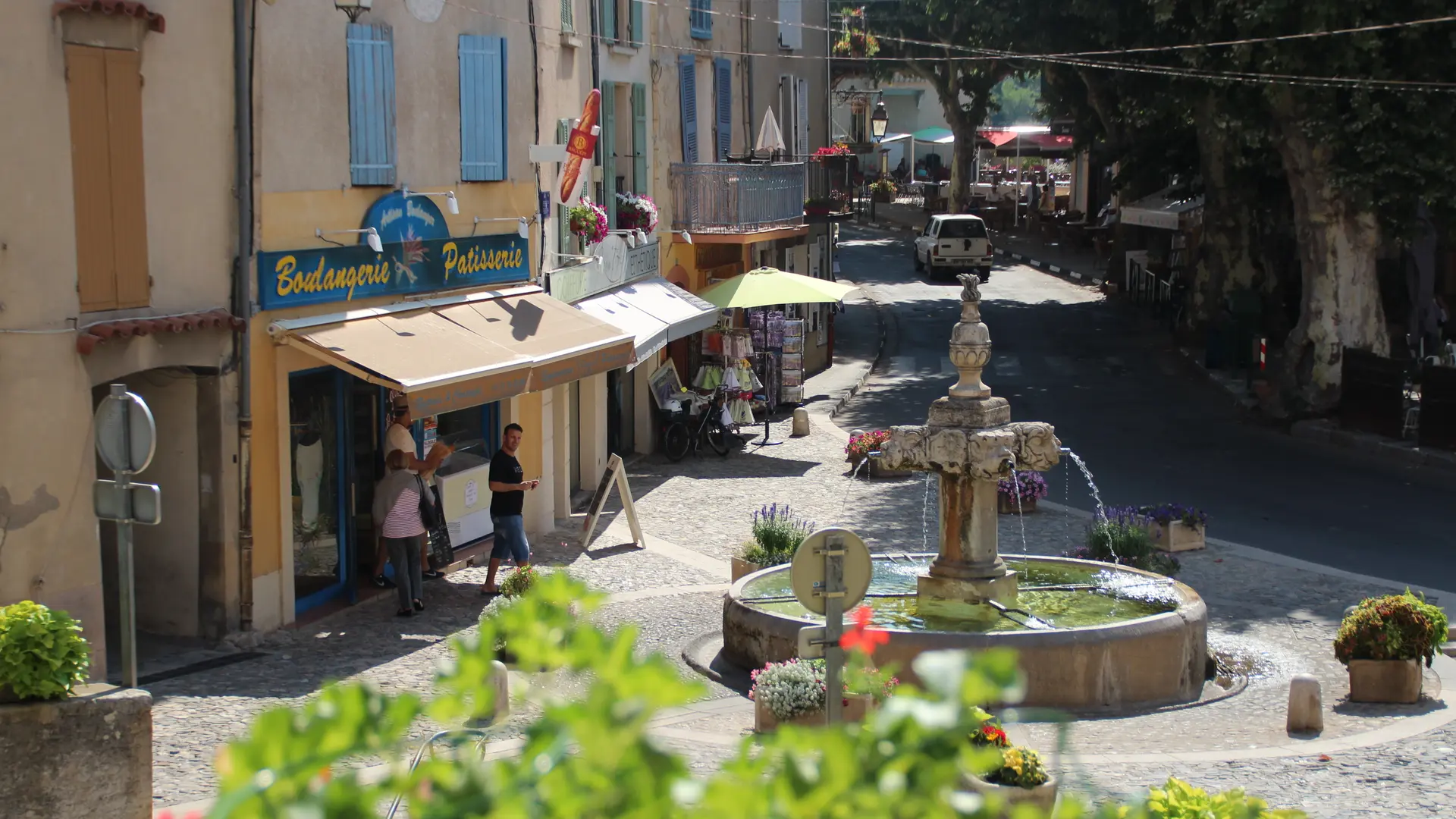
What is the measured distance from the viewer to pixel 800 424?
1009 inches

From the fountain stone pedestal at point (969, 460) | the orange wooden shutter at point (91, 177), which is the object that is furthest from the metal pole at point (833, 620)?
the orange wooden shutter at point (91, 177)

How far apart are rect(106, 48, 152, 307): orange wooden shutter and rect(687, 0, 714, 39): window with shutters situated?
52.2 ft

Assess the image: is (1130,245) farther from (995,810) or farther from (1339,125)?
(995,810)

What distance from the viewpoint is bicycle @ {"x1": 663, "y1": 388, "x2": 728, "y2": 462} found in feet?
77.4

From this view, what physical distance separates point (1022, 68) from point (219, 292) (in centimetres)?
3696

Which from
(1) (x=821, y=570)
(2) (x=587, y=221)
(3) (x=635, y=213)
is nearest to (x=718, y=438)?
(3) (x=635, y=213)

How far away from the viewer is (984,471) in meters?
12.7

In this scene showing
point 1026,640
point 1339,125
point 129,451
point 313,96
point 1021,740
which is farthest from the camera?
point 1339,125

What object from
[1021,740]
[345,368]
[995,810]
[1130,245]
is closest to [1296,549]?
[1021,740]

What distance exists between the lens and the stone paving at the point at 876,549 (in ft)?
32.3

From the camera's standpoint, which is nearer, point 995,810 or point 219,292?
point 995,810

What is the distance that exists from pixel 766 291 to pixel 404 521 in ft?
39.6

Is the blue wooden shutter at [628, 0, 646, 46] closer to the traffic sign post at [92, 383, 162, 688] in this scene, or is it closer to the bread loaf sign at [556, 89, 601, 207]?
the bread loaf sign at [556, 89, 601, 207]

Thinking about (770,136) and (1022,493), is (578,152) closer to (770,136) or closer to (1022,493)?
(1022,493)
